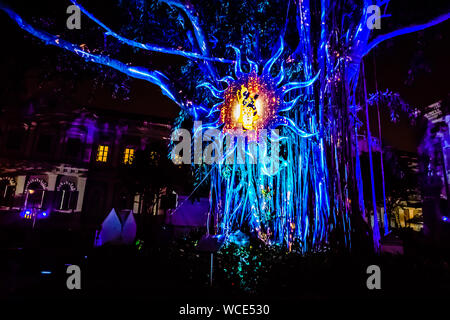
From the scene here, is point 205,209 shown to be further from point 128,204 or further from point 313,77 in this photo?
point 313,77

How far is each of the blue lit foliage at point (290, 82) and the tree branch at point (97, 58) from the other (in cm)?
2

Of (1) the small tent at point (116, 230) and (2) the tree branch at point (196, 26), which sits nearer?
(2) the tree branch at point (196, 26)

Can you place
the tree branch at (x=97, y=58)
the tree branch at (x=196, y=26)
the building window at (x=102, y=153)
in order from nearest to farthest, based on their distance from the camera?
the tree branch at (x=97, y=58), the tree branch at (x=196, y=26), the building window at (x=102, y=153)

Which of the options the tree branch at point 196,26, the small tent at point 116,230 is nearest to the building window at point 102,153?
the small tent at point 116,230

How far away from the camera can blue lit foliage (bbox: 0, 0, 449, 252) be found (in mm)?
5012

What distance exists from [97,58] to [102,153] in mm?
18894

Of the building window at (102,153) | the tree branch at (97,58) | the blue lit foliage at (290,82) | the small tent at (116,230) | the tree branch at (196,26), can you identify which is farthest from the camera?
the building window at (102,153)

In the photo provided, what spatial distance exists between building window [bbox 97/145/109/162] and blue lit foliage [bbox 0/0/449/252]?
17461mm

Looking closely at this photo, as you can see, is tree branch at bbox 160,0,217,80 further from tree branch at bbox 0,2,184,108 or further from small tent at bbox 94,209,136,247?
small tent at bbox 94,209,136,247

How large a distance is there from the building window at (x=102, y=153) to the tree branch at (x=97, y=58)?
18.4m

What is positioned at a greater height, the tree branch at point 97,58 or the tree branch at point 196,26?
the tree branch at point 196,26

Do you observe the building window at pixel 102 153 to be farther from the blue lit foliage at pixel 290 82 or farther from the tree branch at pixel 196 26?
the tree branch at pixel 196 26

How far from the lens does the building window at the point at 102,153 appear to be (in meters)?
23.2
